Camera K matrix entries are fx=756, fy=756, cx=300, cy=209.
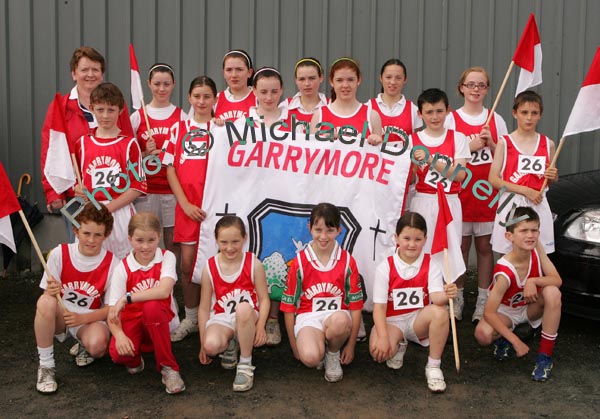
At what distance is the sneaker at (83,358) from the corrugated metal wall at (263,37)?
2.97m

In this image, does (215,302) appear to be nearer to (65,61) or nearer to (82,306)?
(82,306)

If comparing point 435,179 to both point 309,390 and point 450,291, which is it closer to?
point 450,291

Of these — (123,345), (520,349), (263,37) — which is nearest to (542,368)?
(520,349)

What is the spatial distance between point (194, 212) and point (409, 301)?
164 cm

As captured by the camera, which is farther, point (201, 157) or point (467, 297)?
point (467, 297)

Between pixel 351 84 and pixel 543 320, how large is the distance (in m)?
2.06

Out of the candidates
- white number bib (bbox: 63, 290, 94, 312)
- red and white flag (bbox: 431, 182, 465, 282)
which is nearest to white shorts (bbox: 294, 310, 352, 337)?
red and white flag (bbox: 431, 182, 465, 282)

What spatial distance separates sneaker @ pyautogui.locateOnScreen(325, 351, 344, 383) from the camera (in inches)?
181

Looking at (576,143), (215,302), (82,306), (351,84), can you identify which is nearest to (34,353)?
(82,306)

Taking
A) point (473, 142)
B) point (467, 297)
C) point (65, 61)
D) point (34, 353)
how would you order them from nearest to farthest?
point (34, 353) < point (473, 142) < point (467, 297) < point (65, 61)

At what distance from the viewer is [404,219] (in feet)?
15.3

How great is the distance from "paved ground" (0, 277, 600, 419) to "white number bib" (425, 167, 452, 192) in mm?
1117

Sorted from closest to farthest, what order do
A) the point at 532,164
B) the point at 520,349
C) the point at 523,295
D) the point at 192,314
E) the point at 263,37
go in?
the point at 520,349, the point at 523,295, the point at 532,164, the point at 192,314, the point at 263,37

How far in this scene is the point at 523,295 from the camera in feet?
15.8
